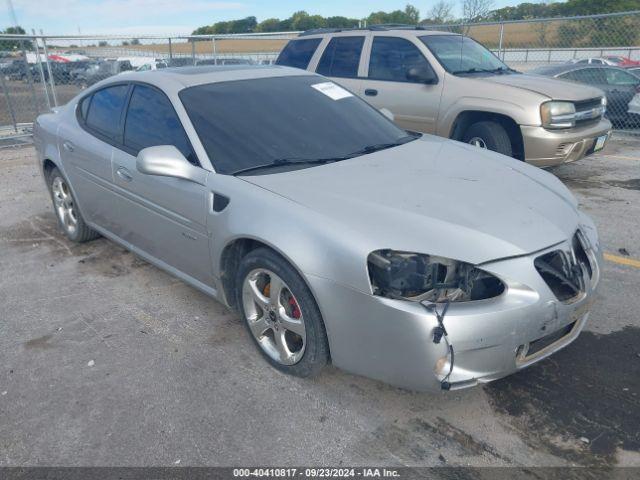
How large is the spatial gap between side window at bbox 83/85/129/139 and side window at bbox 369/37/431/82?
3973 millimetres

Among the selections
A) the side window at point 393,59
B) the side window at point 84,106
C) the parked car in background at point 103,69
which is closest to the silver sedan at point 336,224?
the side window at point 84,106

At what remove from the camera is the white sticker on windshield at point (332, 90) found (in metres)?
3.94

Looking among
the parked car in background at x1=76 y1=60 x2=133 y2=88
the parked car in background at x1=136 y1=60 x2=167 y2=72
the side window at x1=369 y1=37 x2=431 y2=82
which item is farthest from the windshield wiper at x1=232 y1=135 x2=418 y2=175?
the parked car in background at x1=136 y1=60 x2=167 y2=72

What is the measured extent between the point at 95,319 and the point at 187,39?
10.7 meters

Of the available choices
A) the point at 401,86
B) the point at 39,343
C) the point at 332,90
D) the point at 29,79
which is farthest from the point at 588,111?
the point at 29,79

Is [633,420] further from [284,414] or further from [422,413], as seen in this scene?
[284,414]

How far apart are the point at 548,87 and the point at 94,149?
507 cm

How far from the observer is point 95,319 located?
11.9 ft

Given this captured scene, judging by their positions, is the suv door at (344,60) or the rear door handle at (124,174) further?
the suv door at (344,60)

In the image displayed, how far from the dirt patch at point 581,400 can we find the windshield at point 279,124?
172 cm

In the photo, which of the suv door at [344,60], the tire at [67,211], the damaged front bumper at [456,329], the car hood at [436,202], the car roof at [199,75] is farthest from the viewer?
the suv door at [344,60]

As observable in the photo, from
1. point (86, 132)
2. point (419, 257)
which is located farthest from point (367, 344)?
point (86, 132)

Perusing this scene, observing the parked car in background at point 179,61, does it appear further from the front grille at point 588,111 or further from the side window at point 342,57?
the front grille at point 588,111

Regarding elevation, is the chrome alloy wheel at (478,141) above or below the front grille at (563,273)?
below
